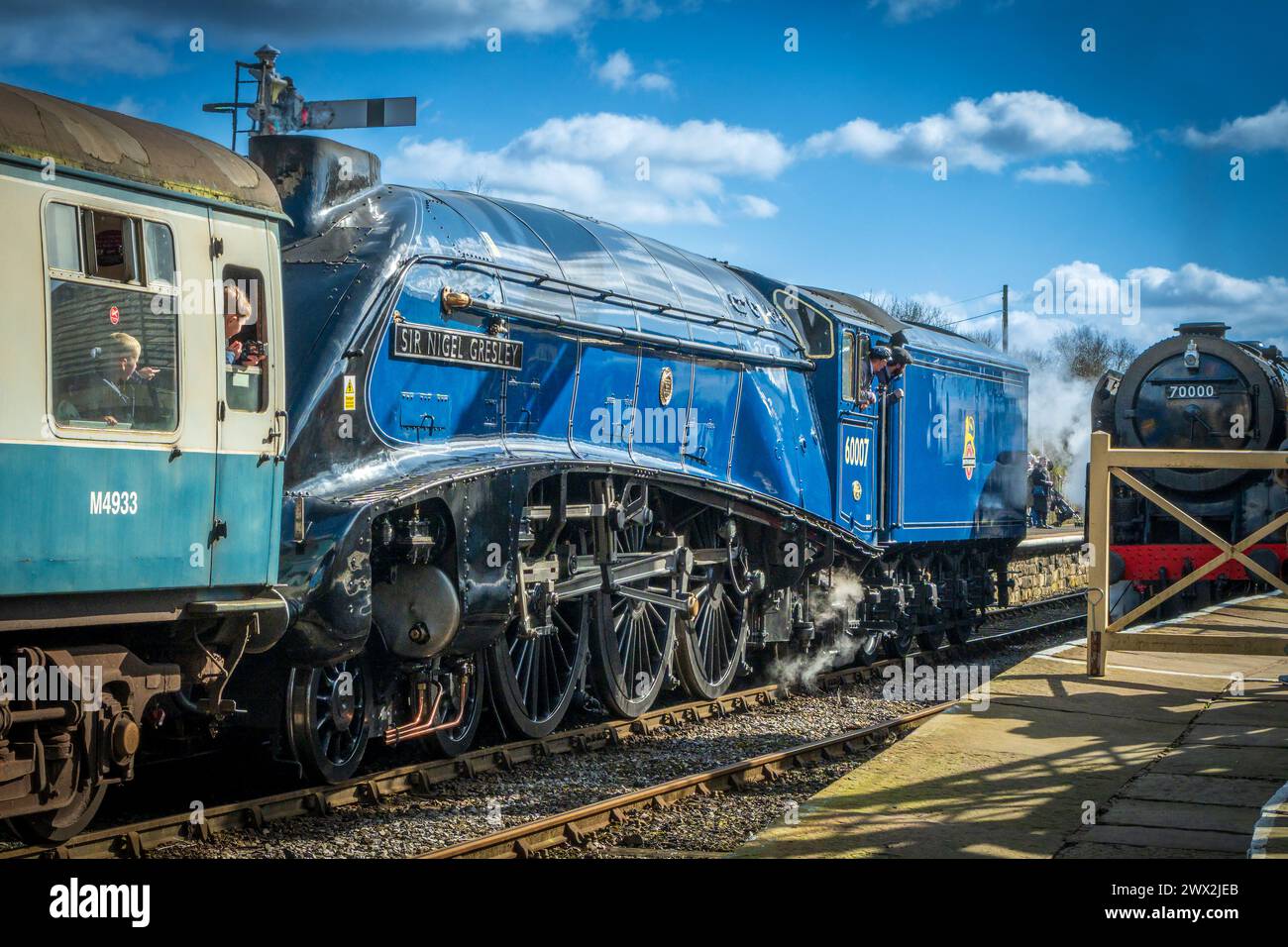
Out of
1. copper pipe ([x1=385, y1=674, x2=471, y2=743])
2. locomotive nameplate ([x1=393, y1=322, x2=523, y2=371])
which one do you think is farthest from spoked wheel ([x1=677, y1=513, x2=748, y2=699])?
locomotive nameplate ([x1=393, y1=322, x2=523, y2=371])

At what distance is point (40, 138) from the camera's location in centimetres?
546

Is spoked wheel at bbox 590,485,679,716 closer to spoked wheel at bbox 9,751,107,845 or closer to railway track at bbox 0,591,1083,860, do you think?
railway track at bbox 0,591,1083,860

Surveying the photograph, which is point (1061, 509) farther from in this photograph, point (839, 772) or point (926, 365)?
point (839, 772)

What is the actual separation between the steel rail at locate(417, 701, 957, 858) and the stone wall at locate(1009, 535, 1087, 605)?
40.1 ft

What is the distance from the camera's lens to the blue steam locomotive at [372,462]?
219 inches

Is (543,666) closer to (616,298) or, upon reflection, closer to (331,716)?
(331,716)

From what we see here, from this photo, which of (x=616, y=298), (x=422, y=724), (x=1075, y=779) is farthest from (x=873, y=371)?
(x=422, y=724)

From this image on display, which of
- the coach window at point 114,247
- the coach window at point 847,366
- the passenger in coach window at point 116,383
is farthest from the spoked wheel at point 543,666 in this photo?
the coach window at point 847,366

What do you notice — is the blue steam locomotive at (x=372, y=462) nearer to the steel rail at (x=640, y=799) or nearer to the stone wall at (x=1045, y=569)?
the steel rail at (x=640, y=799)

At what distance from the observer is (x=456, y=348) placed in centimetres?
845

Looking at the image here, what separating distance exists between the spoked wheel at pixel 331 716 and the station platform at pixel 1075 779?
2.62 meters

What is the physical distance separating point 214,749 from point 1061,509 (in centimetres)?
3147
